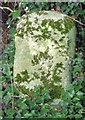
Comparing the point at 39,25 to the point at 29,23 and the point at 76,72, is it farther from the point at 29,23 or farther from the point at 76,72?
the point at 76,72

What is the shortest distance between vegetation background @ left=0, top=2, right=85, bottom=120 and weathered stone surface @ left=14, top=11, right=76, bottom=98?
0.12 metres

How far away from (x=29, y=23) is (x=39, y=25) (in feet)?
0.39

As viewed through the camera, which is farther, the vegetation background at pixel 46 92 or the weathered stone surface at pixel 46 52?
the weathered stone surface at pixel 46 52

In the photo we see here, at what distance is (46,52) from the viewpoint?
12.8 ft

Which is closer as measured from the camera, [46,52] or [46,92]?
[46,92]

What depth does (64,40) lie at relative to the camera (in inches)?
153

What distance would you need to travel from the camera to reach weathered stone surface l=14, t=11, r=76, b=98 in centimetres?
386

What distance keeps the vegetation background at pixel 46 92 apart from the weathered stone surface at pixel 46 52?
4.6 inches

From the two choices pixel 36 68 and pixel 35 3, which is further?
pixel 35 3

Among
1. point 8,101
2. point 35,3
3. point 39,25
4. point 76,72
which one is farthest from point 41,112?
point 35,3

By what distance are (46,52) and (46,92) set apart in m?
0.45

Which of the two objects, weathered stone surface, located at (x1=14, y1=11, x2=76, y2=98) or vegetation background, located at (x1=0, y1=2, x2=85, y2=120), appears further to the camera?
weathered stone surface, located at (x1=14, y1=11, x2=76, y2=98)

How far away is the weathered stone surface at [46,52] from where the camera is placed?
3.86 m

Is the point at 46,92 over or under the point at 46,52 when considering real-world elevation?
under
